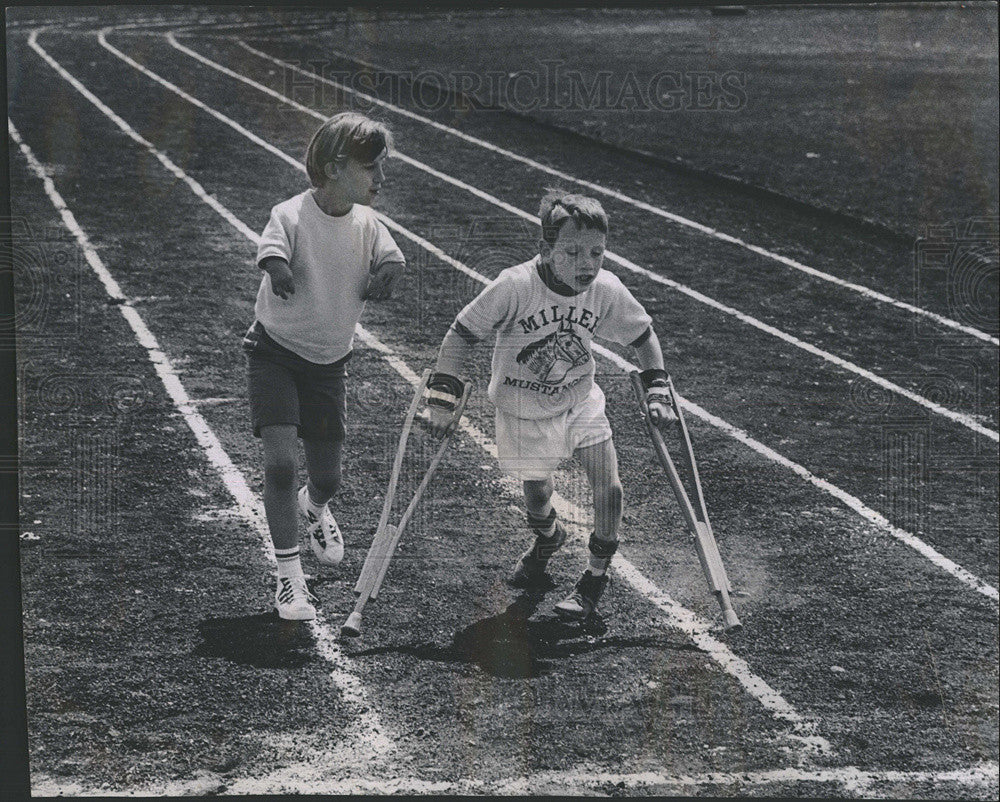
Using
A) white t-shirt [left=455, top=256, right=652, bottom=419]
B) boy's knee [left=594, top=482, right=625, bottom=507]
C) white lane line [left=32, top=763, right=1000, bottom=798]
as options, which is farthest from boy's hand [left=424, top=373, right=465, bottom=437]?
white lane line [left=32, top=763, right=1000, bottom=798]

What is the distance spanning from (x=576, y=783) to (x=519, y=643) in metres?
0.50

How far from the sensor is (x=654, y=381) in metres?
4.52

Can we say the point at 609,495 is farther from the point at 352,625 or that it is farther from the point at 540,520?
the point at 352,625

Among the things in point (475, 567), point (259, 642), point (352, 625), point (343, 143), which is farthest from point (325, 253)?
point (475, 567)

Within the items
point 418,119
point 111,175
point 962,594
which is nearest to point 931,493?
point 962,594

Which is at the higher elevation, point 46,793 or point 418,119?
point 418,119

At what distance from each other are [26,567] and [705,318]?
408 cm

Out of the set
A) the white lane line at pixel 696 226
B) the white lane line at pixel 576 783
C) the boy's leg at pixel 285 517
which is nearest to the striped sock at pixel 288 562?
the boy's leg at pixel 285 517

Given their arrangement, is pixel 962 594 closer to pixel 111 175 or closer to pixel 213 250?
pixel 213 250

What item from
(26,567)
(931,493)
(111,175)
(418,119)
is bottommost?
(931,493)

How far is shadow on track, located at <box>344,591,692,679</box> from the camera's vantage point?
468 cm

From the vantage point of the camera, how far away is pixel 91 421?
258 inches

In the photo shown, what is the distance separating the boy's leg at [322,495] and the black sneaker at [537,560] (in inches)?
27.2

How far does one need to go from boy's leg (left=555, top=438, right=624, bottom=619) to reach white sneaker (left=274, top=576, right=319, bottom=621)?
2.76 ft
